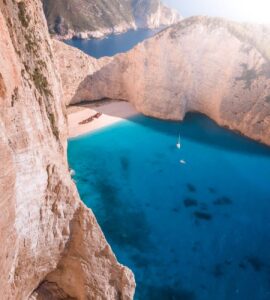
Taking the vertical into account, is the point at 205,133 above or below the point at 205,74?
below

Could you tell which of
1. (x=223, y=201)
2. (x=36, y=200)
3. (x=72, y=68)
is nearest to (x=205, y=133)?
(x=223, y=201)

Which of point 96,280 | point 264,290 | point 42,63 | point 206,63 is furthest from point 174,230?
point 206,63

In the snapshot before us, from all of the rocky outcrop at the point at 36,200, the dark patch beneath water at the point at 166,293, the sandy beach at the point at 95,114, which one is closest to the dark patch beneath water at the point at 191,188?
the dark patch beneath water at the point at 166,293

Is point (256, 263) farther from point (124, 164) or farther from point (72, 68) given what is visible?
point (72, 68)

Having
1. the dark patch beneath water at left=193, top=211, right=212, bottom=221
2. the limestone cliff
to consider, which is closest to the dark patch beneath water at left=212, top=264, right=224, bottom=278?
the dark patch beneath water at left=193, top=211, right=212, bottom=221

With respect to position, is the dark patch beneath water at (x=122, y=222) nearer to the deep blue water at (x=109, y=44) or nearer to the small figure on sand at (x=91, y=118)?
the small figure on sand at (x=91, y=118)

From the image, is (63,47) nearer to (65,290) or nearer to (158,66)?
(158,66)
